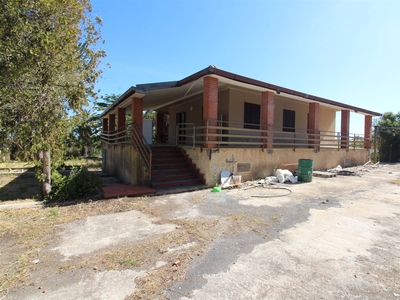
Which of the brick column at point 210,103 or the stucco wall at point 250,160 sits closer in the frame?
the brick column at point 210,103

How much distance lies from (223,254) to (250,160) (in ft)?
22.0

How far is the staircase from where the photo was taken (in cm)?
837

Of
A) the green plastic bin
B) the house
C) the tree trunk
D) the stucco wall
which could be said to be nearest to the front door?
the house

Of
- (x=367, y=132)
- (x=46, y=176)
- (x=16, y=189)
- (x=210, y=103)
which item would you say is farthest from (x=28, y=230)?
(x=367, y=132)

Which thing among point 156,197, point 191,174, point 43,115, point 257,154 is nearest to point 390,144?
point 257,154

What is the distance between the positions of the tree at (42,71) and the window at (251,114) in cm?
793

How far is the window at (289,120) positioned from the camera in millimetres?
13859

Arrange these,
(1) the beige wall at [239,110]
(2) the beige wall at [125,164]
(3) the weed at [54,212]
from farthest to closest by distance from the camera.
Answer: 1. (1) the beige wall at [239,110]
2. (2) the beige wall at [125,164]
3. (3) the weed at [54,212]

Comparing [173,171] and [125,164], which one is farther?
[125,164]

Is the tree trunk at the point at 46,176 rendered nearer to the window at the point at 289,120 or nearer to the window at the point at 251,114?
the window at the point at 251,114

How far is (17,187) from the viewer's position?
1113 centimetres

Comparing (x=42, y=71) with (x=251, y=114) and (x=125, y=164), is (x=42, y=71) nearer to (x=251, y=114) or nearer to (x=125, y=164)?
(x=125, y=164)

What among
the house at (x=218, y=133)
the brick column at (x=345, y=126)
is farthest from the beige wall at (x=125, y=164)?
the brick column at (x=345, y=126)

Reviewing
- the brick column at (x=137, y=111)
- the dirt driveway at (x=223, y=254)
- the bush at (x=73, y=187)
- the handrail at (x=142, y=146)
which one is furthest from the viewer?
the brick column at (x=137, y=111)
